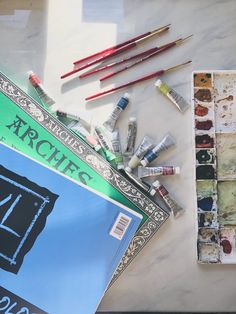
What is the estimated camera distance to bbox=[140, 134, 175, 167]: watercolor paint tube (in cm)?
90

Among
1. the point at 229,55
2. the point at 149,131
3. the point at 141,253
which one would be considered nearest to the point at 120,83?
the point at 149,131

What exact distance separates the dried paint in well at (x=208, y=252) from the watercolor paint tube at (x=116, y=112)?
28cm

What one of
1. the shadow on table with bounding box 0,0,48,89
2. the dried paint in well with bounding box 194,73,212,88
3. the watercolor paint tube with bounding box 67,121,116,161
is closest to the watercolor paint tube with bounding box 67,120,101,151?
the watercolor paint tube with bounding box 67,121,116,161

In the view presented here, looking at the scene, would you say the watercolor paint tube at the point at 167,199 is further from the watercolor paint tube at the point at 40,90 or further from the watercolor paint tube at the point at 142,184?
the watercolor paint tube at the point at 40,90

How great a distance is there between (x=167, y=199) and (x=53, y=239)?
0.22 metres

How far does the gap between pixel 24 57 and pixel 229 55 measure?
0.39 metres

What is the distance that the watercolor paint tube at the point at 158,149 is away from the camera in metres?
0.90

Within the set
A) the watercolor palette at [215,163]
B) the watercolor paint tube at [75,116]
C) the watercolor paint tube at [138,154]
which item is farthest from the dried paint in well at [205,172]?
the watercolor paint tube at [75,116]

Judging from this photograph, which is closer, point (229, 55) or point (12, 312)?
point (12, 312)

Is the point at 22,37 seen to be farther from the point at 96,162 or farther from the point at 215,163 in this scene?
the point at 215,163

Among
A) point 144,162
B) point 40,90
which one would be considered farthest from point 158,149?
point 40,90

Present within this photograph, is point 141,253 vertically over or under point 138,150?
under

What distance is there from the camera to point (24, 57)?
0.93 metres

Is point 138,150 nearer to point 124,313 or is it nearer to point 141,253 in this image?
point 141,253
